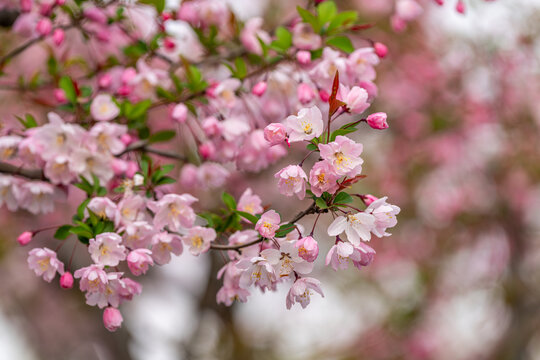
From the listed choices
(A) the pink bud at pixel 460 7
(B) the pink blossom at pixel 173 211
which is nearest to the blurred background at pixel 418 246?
(A) the pink bud at pixel 460 7

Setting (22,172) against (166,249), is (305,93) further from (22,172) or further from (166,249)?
(22,172)

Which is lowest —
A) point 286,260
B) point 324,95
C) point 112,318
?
point 112,318

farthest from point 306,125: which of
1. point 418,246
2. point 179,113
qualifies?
point 418,246

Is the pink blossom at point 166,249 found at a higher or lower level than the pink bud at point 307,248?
lower

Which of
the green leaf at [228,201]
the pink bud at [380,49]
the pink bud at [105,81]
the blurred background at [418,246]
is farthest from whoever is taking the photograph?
the blurred background at [418,246]

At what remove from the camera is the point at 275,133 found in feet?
3.85

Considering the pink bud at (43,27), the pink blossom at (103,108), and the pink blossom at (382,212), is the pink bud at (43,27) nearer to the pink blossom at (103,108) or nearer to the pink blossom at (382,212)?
the pink blossom at (103,108)

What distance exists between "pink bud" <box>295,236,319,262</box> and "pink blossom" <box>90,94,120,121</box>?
828 millimetres

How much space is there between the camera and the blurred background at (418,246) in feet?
12.5

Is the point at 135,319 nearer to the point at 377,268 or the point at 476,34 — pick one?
the point at 377,268

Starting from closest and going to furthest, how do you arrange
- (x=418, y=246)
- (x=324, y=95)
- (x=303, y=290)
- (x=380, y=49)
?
(x=303, y=290) → (x=324, y=95) → (x=380, y=49) → (x=418, y=246)

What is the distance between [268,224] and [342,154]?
222 millimetres

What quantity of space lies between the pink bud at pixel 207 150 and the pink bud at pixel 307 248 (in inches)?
28.9

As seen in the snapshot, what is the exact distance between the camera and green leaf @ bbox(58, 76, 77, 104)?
1697 mm
